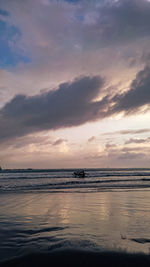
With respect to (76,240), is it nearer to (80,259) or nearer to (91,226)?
(80,259)

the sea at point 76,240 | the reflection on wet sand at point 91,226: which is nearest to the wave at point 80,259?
the sea at point 76,240

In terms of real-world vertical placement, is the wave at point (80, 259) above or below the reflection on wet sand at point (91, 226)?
above

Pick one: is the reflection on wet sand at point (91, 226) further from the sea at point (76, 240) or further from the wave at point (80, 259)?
the wave at point (80, 259)

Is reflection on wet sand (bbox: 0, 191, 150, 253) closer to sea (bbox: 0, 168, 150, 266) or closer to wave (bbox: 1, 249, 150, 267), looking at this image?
sea (bbox: 0, 168, 150, 266)

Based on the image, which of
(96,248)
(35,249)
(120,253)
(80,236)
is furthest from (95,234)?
(35,249)

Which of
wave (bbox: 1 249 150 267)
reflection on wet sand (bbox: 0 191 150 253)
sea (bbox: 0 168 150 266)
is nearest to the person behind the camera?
wave (bbox: 1 249 150 267)

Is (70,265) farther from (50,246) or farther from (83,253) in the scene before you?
(50,246)

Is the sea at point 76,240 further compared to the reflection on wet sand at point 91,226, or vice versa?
the reflection on wet sand at point 91,226

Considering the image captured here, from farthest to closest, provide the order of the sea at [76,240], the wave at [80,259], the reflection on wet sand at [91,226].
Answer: the reflection on wet sand at [91,226]
the sea at [76,240]
the wave at [80,259]

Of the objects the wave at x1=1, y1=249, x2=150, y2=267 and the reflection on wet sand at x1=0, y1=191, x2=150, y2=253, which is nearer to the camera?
the wave at x1=1, y1=249, x2=150, y2=267

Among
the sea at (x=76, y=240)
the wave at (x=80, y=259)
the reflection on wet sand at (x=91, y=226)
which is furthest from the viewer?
the reflection on wet sand at (x=91, y=226)

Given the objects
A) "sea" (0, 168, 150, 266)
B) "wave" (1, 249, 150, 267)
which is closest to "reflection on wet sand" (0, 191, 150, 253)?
"sea" (0, 168, 150, 266)

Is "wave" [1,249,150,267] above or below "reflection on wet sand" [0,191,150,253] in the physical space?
above

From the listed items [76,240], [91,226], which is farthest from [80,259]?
[91,226]
